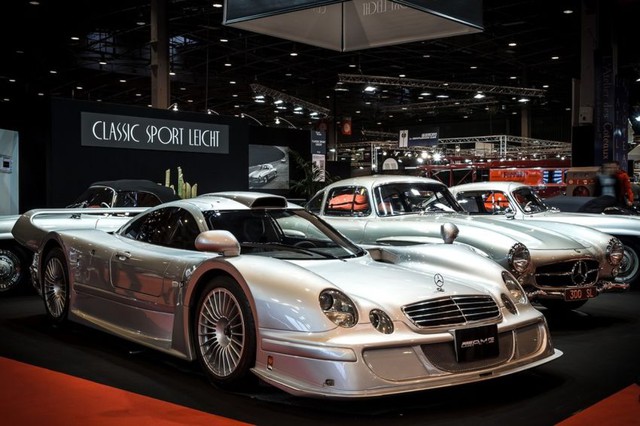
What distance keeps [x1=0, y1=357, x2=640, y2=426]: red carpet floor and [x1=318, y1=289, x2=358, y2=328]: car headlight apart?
0.73 m

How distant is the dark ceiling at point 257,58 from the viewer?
1866 centimetres

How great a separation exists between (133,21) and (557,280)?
17315 millimetres

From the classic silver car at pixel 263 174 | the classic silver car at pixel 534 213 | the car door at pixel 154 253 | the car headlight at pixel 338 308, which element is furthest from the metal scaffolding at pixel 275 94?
the car headlight at pixel 338 308

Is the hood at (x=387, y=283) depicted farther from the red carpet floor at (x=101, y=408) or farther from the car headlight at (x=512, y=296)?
the red carpet floor at (x=101, y=408)

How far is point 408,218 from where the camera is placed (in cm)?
716

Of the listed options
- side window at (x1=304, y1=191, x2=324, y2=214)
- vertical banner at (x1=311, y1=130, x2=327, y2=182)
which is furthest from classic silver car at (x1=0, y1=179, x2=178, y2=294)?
vertical banner at (x1=311, y1=130, x2=327, y2=182)

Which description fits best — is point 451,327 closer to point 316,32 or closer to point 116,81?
point 316,32

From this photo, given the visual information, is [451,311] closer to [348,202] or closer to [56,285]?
[56,285]

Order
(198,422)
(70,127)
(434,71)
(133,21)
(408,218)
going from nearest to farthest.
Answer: (198,422)
(408,218)
(70,127)
(133,21)
(434,71)

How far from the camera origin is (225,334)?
157 inches

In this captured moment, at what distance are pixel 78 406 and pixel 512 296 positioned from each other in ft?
8.75

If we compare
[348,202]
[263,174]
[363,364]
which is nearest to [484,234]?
[348,202]

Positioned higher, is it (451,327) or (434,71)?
(434,71)

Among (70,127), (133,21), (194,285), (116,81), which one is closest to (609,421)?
(194,285)
